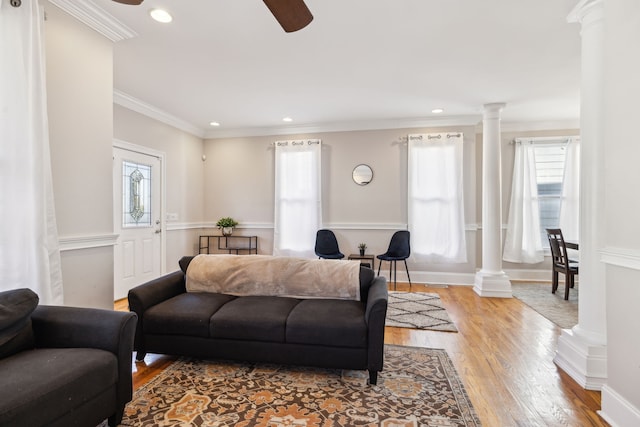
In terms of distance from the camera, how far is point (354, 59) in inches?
123

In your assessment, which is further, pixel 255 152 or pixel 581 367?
pixel 255 152

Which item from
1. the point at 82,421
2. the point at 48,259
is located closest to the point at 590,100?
the point at 82,421

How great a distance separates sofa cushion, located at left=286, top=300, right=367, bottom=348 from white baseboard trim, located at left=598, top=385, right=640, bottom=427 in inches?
54.9

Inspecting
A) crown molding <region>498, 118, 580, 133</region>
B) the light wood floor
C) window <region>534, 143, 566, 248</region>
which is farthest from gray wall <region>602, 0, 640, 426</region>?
window <region>534, 143, 566, 248</region>

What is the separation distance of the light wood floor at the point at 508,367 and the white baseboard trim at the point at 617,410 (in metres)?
0.05

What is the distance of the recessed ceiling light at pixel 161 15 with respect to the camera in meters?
2.38

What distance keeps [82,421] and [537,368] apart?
2.98m

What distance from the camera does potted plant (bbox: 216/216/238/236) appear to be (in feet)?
18.5

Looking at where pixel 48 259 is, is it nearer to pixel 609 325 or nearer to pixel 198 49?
pixel 198 49

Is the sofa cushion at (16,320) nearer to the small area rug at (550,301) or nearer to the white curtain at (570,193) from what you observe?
the small area rug at (550,301)

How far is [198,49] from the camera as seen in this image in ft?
9.59

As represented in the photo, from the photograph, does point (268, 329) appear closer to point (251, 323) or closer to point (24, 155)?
point (251, 323)

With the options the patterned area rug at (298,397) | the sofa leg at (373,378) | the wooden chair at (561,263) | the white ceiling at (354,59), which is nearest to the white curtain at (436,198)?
the white ceiling at (354,59)

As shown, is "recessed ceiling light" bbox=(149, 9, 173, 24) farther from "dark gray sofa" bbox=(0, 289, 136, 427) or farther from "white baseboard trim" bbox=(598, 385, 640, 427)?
"white baseboard trim" bbox=(598, 385, 640, 427)
